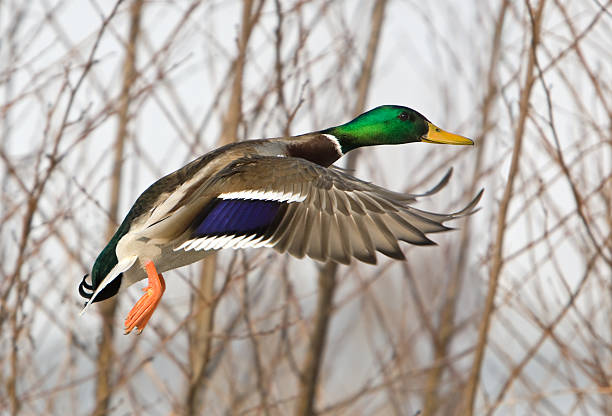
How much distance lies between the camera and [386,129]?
3.24 m

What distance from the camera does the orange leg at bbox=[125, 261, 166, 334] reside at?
2.72m

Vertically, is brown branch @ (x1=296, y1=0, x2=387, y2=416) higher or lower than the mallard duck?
lower

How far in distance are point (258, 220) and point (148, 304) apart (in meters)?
0.46

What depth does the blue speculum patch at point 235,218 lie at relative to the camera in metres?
2.66

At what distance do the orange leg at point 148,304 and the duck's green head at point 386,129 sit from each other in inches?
37.1

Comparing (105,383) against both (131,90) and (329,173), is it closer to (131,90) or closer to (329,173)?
(131,90)

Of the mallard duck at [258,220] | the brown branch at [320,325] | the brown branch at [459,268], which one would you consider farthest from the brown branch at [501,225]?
the brown branch at [459,268]

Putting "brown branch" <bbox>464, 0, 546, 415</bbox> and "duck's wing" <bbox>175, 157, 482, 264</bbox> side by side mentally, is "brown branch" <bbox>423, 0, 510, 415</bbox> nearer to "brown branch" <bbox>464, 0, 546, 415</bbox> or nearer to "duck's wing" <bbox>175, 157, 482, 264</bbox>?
"brown branch" <bbox>464, 0, 546, 415</bbox>

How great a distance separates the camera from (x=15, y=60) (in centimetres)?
391

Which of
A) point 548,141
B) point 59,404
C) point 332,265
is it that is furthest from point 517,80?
point 59,404

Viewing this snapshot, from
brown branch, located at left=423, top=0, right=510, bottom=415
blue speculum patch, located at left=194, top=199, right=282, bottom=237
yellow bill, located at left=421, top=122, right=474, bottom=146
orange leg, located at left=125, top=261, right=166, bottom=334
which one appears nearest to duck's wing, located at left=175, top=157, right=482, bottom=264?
blue speculum patch, located at left=194, top=199, right=282, bottom=237

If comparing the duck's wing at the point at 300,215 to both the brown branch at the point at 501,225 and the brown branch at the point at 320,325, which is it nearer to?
the brown branch at the point at 501,225

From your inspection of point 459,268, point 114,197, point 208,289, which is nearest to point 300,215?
point 208,289

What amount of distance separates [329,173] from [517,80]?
139cm
